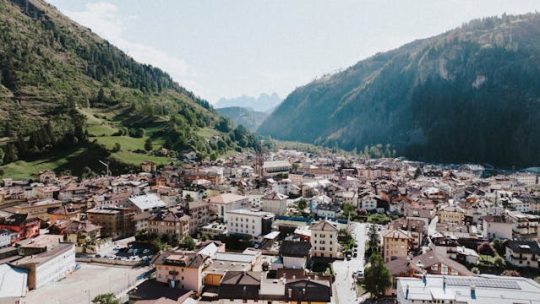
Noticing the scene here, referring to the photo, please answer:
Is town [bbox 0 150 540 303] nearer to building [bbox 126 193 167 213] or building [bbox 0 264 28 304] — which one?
building [bbox 0 264 28 304]

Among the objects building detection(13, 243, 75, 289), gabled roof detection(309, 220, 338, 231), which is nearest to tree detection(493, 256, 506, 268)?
gabled roof detection(309, 220, 338, 231)

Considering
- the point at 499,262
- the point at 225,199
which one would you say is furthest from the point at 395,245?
the point at 225,199

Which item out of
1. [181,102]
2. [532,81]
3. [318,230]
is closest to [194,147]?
[181,102]

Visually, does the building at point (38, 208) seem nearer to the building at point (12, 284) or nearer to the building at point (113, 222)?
the building at point (113, 222)

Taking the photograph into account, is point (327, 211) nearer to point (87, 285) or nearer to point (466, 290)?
point (466, 290)

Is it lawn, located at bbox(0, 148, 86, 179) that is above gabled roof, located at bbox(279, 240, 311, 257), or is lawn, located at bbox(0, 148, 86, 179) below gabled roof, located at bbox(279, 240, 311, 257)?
above

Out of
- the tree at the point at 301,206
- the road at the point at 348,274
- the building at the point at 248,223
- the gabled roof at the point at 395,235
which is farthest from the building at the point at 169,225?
the gabled roof at the point at 395,235
